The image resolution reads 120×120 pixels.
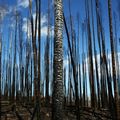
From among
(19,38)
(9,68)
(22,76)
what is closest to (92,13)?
(19,38)

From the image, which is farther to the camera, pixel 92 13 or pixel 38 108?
pixel 92 13

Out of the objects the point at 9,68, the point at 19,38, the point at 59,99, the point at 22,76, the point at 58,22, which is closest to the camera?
the point at 59,99

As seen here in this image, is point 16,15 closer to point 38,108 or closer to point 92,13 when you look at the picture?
point 92,13

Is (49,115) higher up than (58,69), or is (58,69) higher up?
(58,69)

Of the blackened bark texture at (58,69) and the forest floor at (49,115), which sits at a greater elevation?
the blackened bark texture at (58,69)

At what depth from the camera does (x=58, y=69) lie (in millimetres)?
3781

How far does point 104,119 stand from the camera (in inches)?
312

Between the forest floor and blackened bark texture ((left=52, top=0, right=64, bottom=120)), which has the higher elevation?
blackened bark texture ((left=52, top=0, right=64, bottom=120))

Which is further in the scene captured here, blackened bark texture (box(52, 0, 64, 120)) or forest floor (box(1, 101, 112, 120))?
forest floor (box(1, 101, 112, 120))

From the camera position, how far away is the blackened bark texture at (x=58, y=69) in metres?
3.68

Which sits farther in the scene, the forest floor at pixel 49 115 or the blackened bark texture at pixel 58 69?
the forest floor at pixel 49 115

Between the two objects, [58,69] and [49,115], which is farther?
[49,115]

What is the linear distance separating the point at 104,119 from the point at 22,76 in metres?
5.52

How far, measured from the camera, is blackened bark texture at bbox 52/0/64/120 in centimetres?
368
